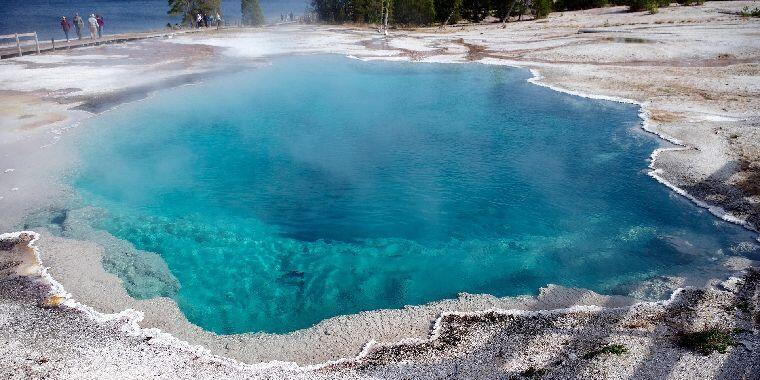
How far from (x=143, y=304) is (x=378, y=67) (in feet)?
64.2

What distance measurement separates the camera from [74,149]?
532 inches

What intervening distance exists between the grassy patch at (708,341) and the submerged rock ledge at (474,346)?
1cm

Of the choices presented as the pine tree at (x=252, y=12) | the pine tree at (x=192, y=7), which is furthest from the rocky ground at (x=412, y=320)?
the pine tree at (x=252, y=12)

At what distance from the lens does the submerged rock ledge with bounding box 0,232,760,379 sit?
585 centimetres

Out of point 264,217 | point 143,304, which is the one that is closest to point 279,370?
point 143,304

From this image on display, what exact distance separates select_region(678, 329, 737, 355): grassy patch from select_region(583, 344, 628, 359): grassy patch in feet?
2.57

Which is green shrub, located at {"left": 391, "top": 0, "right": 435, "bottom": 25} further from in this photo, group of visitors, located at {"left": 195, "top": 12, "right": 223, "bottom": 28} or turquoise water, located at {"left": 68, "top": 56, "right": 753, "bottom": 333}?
turquoise water, located at {"left": 68, "top": 56, "right": 753, "bottom": 333}

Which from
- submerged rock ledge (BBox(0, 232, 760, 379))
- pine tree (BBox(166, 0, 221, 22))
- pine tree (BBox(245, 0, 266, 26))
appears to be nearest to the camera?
submerged rock ledge (BBox(0, 232, 760, 379))

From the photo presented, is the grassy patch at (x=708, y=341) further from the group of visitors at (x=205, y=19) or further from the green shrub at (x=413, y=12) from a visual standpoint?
the group of visitors at (x=205, y=19)

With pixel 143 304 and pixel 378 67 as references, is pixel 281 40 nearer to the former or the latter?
pixel 378 67

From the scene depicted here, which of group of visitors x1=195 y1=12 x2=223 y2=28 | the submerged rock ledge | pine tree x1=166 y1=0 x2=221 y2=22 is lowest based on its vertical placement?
the submerged rock ledge

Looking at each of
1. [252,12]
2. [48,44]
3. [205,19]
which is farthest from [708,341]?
[252,12]

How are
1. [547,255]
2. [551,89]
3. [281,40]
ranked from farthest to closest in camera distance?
[281,40]
[551,89]
[547,255]

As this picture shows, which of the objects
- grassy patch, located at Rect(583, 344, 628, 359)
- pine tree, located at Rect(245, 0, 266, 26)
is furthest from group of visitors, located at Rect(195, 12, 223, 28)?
grassy patch, located at Rect(583, 344, 628, 359)
